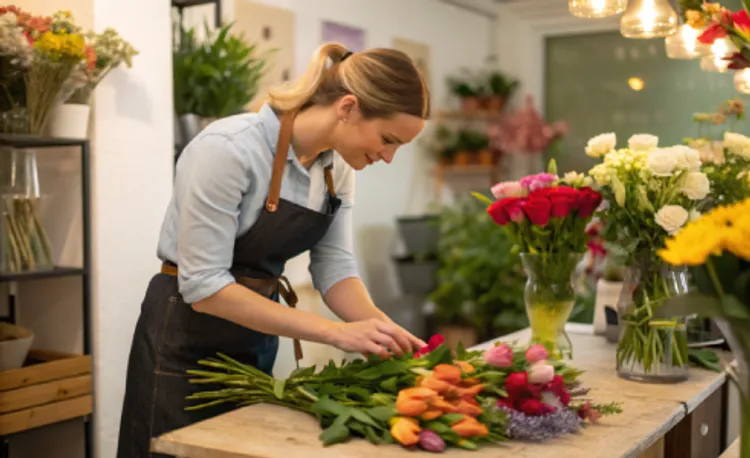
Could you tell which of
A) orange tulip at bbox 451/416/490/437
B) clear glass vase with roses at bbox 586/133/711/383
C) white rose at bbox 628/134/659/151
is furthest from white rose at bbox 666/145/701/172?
orange tulip at bbox 451/416/490/437

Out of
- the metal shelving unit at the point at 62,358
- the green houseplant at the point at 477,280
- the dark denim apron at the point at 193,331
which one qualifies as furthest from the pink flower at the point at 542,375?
the green houseplant at the point at 477,280

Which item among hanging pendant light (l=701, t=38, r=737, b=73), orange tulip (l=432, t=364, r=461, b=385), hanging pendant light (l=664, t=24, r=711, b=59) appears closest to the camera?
orange tulip (l=432, t=364, r=461, b=385)

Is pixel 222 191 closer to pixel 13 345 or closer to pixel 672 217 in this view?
pixel 672 217

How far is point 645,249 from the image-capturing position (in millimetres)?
2002

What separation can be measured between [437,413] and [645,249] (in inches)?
32.1

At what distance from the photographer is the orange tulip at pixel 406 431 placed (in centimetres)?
139

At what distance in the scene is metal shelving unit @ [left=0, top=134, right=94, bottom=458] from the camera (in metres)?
2.54

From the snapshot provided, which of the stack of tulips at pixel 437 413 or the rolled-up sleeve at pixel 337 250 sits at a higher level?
the rolled-up sleeve at pixel 337 250

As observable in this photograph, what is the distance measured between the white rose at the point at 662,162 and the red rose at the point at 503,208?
309 millimetres

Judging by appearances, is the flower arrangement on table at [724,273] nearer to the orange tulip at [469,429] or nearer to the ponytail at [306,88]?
the orange tulip at [469,429]

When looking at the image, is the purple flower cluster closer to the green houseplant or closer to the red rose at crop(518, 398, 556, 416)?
the red rose at crop(518, 398, 556, 416)

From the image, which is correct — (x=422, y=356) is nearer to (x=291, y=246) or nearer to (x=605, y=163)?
(x=291, y=246)

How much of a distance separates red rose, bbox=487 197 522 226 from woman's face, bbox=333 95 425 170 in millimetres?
289

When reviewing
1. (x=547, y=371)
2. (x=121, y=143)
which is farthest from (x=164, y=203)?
(x=547, y=371)
